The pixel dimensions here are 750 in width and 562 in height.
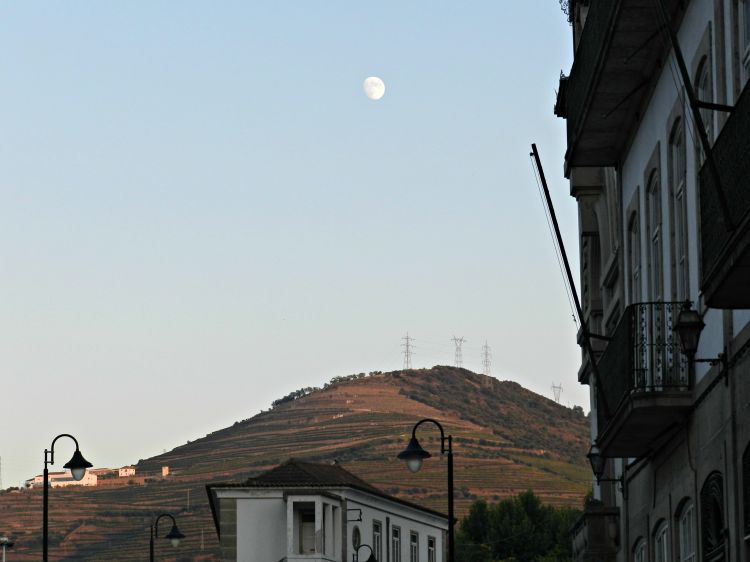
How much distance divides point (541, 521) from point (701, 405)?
443 ft

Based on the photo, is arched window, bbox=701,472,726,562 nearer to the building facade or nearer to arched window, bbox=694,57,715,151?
the building facade

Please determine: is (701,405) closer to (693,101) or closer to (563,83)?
(693,101)

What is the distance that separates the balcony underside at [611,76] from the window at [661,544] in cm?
543

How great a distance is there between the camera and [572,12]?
34969 millimetres

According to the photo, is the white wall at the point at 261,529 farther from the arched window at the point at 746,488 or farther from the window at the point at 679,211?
the arched window at the point at 746,488

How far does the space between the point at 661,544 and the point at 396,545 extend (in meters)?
64.6

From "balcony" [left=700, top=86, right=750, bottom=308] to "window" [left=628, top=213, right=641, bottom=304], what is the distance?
31.1 ft

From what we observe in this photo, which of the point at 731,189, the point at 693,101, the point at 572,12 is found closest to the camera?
the point at 731,189

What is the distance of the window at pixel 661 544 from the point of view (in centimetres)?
2295

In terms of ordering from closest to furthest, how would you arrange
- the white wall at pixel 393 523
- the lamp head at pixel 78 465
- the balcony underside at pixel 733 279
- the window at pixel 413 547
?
the balcony underside at pixel 733 279 → the lamp head at pixel 78 465 → the white wall at pixel 393 523 → the window at pixel 413 547

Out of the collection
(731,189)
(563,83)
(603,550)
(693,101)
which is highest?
(563,83)

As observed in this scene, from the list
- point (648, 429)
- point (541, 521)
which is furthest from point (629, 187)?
point (541, 521)

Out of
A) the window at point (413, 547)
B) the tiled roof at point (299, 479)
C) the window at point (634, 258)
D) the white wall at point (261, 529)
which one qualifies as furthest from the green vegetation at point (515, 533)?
the window at point (634, 258)

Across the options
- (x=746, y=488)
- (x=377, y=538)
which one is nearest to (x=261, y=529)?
(x=377, y=538)
